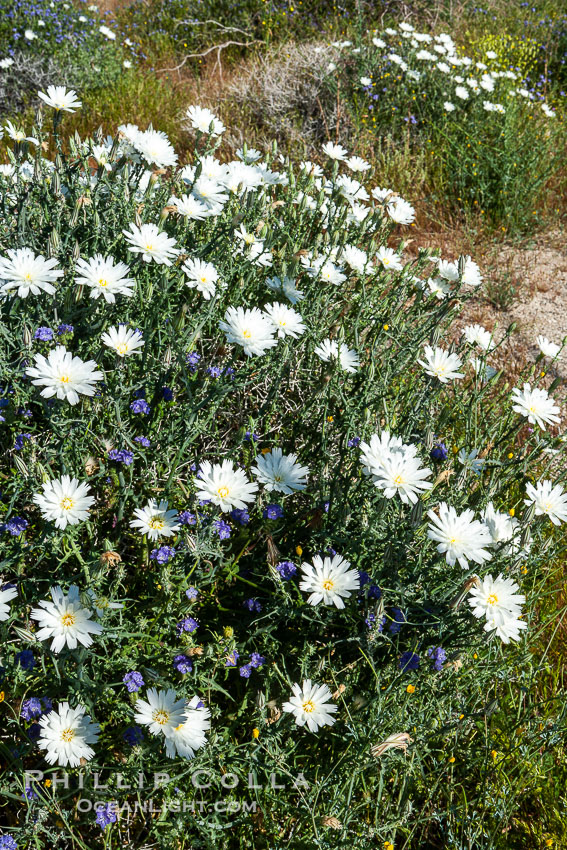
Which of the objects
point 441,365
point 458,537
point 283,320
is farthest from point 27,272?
point 458,537

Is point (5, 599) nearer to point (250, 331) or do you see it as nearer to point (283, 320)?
point (250, 331)

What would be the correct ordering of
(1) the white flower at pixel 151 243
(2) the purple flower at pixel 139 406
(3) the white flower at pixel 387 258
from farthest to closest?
1. (3) the white flower at pixel 387 258
2. (1) the white flower at pixel 151 243
3. (2) the purple flower at pixel 139 406

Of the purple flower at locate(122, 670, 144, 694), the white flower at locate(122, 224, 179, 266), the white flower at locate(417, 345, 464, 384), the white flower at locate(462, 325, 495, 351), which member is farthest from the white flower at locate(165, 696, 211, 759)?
the white flower at locate(462, 325, 495, 351)

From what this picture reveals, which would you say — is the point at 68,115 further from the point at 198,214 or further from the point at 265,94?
the point at 198,214

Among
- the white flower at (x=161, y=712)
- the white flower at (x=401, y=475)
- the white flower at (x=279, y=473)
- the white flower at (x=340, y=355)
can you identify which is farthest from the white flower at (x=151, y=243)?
the white flower at (x=161, y=712)

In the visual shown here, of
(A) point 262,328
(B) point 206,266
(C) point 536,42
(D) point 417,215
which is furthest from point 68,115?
(C) point 536,42

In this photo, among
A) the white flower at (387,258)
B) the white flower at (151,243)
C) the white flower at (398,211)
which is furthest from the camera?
the white flower at (398,211)

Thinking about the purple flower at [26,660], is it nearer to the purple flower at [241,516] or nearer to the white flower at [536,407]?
the purple flower at [241,516]

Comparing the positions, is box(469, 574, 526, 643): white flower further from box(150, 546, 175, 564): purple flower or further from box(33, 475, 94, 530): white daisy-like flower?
box(33, 475, 94, 530): white daisy-like flower
